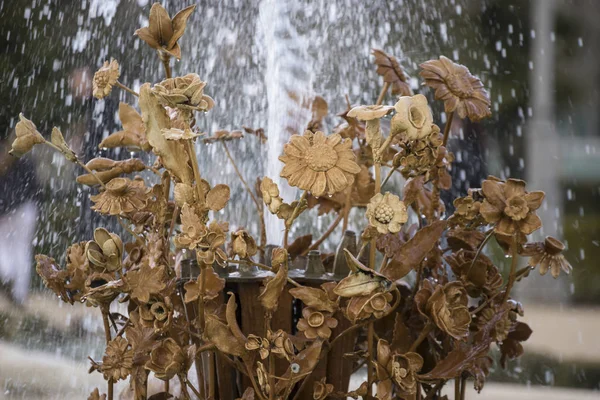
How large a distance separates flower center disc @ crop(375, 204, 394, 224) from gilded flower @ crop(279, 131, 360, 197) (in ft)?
0.08

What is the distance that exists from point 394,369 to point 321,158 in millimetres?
140

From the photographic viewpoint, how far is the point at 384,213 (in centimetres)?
41

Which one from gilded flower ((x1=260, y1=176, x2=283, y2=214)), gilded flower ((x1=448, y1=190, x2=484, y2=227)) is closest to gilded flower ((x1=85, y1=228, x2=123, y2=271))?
gilded flower ((x1=260, y1=176, x2=283, y2=214))

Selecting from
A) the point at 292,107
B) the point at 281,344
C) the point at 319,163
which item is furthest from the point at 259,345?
the point at 292,107

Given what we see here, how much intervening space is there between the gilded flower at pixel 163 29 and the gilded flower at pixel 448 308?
22 cm

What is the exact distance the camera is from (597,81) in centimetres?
187

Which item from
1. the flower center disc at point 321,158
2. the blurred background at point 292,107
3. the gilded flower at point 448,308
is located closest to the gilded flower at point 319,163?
the flower center disc at point 321,158

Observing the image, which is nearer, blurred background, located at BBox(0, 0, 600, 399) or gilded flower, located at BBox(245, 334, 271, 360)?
gilded flower, located at BBox(245, 334, 271, 360)

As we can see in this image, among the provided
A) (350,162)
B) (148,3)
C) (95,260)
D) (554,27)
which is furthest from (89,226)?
(554,27)

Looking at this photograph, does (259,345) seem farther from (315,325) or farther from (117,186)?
(117,186)

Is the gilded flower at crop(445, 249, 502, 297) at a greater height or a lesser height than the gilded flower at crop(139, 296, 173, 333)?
greater

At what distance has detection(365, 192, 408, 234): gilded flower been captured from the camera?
413 mm

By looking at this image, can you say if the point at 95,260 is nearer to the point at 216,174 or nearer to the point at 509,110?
the point at 216,174

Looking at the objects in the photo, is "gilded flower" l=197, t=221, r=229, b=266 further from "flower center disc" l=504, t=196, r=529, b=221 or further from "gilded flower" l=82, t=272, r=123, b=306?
"flower center disc" l=504, t=196, r=529, b=221
